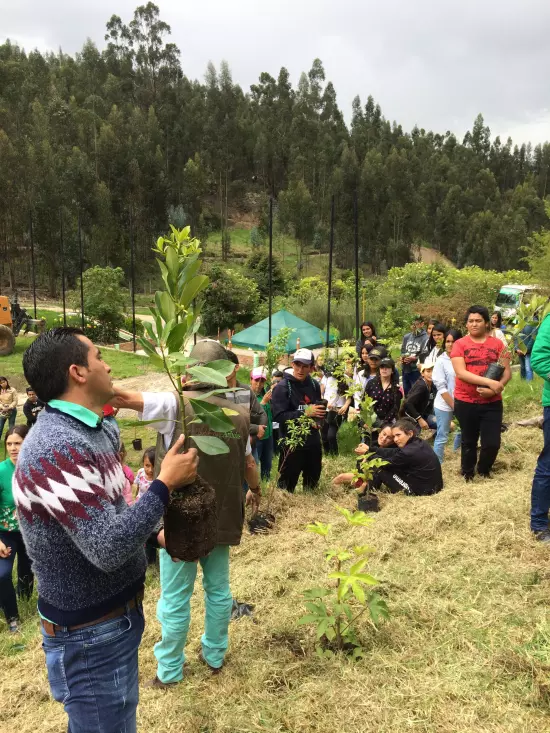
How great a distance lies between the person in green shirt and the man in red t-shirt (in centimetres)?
324

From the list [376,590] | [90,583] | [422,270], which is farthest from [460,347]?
[422,270]

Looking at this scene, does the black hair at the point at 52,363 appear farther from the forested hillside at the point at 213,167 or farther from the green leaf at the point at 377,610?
the forested hillside at the point at 213,167

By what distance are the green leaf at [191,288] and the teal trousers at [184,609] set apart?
110 centimetres

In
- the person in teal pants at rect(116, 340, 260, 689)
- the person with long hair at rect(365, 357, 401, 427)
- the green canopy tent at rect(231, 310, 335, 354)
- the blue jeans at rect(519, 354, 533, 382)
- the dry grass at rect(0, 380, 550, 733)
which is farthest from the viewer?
the green canopy tent at rect(231, 310, 335, 354)

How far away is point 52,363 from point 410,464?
128 inches

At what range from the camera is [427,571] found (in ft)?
9.29

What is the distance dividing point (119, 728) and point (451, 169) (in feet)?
208

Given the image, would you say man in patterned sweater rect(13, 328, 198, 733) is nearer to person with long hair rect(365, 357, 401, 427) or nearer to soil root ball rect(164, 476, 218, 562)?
soil root ball rect(164, 476, 218, 562)

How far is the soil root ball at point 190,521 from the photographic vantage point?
1732 mm

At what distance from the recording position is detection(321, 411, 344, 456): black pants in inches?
239

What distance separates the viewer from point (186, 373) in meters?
1.78

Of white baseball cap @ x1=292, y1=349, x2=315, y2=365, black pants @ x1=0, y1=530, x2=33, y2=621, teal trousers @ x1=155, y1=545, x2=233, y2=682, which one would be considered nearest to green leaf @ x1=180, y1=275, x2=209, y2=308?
teal trousers @ x1=155, y1=545, x2=233, y2=682

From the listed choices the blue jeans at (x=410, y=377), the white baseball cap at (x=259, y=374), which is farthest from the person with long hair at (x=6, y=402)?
the blue jeans at (x=410, y=377)

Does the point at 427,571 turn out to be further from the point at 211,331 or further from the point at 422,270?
the point at 211,331
